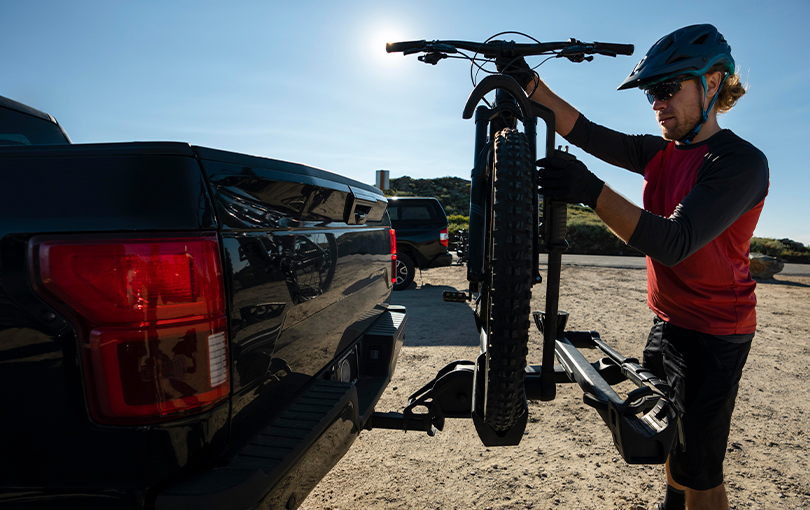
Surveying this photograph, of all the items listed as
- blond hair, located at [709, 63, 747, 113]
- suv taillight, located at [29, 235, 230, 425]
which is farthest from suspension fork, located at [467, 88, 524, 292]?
suv taillight, located at [29, 235, 230, 425]

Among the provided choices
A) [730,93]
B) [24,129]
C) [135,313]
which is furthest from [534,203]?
[24,129]

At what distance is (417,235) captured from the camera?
946 cm

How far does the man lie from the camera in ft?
5.77

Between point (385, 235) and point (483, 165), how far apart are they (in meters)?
0.89

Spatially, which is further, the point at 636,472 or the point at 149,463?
the point at 636,472

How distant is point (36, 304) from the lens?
3.65ft

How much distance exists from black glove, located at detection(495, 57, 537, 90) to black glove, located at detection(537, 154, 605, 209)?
3.17ft

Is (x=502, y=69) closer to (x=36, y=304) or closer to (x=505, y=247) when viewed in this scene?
(x=505, y=247)

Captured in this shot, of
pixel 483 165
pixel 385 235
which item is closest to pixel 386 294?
pixel 385 235

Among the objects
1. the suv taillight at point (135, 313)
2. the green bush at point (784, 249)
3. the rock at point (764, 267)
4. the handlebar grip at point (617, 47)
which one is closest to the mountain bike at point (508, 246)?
the handlebar grip at point (617, 47)

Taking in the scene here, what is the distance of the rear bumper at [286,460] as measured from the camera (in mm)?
1154

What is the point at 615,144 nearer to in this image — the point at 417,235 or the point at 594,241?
the point at 417,235

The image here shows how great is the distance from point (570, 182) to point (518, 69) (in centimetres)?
107

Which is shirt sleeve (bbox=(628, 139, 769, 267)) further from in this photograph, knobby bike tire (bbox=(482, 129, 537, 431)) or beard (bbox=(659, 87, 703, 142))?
knobby bike tire (bbox=(482, 129, 537, 431))
